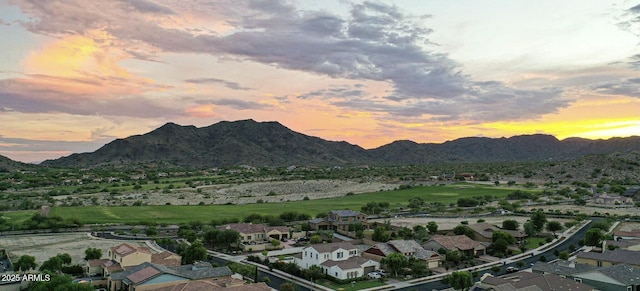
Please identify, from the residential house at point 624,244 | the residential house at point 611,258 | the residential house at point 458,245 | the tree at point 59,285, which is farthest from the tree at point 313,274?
the residential house at point 624,244

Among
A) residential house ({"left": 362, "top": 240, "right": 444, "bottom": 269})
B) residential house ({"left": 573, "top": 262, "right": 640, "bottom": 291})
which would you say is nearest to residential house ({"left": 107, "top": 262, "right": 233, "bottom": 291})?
residential house ({"left": 362, "top": 240, "right": 444, "bottom": 269})

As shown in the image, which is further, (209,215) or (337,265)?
(209,215)

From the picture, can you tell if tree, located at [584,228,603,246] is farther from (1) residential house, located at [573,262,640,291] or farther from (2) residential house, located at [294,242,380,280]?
(2) residential house, located at [294,242,380,280]

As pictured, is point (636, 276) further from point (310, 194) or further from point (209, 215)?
point (310, 194)

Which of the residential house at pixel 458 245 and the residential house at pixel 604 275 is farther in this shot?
the residential house at pixel 458 245

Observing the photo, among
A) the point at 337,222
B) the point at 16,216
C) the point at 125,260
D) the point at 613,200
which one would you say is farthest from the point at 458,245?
the point at 16,216

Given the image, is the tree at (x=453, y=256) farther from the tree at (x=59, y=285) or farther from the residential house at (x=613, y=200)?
the residential house at (x=613, y=200)

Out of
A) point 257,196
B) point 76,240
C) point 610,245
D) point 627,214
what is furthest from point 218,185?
point 610,245
